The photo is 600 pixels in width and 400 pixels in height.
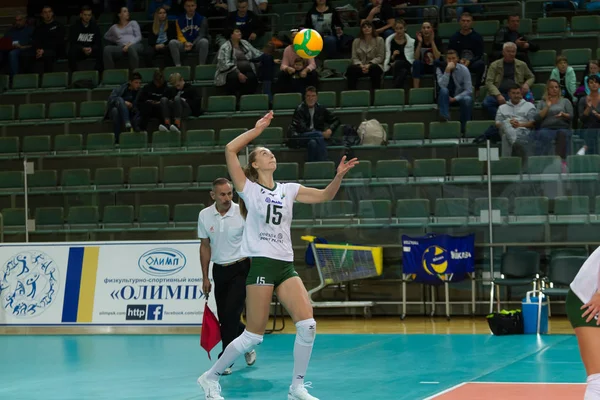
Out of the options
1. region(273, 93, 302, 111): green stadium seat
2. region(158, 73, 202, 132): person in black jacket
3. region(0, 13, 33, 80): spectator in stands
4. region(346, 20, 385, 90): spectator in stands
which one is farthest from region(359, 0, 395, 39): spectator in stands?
region(0, 13, 33, 80): spectator in stands

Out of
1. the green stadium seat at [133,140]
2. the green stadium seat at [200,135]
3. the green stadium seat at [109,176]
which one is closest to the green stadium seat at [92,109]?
the green stadium seat at [133,140]

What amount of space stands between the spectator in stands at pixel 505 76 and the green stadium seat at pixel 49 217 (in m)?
8.18

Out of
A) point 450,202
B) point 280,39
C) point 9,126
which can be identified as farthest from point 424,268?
point 9,126

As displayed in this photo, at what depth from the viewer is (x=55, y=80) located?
2202 cm

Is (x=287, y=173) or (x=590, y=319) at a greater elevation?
(x=287, y=173)

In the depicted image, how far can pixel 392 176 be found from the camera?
51.3ft

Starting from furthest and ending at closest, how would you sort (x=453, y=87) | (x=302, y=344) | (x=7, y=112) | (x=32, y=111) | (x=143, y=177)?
(x=7, y=112) → (x=32, y=111) → (x=453, y=87) → (x=143, y=177) → (x=302, y=344)

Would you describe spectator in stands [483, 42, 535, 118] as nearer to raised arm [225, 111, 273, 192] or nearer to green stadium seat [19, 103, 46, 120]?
green stadium seat [19, 103, 46, 120]

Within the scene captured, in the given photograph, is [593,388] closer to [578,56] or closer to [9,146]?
[578,56]

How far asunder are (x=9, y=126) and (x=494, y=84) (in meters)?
10.7

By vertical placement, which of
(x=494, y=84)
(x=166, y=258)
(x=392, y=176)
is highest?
(x=494, y=84)

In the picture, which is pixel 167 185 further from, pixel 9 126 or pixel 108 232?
pixel 9 126

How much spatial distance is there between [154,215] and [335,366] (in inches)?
272

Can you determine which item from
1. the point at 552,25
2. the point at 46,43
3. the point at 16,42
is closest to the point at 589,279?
Result: the point at 552,25
